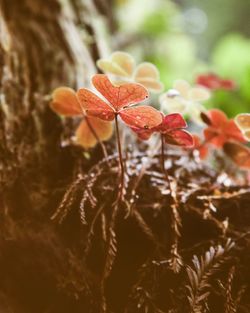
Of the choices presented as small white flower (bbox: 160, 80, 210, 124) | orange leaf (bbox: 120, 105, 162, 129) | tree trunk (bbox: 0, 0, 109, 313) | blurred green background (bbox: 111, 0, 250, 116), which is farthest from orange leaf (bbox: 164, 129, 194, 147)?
blurred green background (bbox: 111, 0, 250, 116)

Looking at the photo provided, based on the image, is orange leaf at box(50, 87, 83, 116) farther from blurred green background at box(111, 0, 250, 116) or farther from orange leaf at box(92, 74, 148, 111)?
blurred green background at box(111, 0, 250, 116)

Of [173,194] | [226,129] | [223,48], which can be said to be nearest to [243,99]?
[223,48]

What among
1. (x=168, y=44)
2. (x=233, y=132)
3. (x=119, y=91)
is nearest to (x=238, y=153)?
(x=233, y=132)

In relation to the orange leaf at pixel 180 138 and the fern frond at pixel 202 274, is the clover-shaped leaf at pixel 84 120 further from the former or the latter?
the fern frond at pixel 202 274

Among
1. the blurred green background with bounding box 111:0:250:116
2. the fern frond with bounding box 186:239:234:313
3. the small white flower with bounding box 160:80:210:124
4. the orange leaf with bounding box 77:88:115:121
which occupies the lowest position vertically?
the fern frond with bounding box 186:239:234:313

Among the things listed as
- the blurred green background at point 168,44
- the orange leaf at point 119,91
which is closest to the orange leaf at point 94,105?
the orange leaf at point 119,91

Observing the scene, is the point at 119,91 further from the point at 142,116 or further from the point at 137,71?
the point at 137,71
